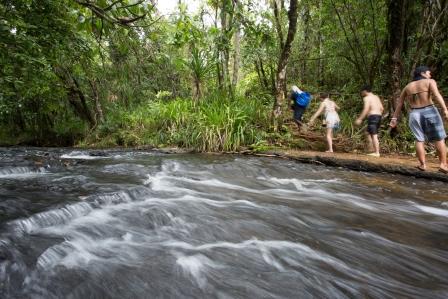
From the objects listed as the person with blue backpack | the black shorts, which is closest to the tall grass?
the person with blue backpack

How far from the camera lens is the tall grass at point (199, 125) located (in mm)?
9656

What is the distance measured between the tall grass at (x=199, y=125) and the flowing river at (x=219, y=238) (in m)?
3.69

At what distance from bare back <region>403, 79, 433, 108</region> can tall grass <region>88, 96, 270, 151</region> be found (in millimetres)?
4397

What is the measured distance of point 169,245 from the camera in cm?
323

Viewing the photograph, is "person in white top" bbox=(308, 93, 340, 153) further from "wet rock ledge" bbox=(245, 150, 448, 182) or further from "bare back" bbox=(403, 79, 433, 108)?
"bare back" bbox=(403, 79, 433, 108)

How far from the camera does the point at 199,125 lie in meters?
10.1

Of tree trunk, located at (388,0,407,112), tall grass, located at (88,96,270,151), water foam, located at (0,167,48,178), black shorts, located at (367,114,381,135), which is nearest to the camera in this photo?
water foam, located at (0,167,48,178)

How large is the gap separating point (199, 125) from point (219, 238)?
22.3 feet

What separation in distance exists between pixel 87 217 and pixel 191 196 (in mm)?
1602

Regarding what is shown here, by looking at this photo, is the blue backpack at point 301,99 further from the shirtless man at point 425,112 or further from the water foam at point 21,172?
the water foam at point 21,172

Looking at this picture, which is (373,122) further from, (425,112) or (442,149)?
(442,149)

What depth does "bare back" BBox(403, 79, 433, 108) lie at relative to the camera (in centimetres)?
582

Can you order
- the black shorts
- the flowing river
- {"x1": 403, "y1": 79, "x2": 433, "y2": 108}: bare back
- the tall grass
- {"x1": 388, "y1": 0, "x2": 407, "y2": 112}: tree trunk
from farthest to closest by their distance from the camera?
1. the tall grass
2. {"x1": 388, "y1": 0, "x2": 407, "y2": 112}: tree trunk
3. the black shorts
4. {"x1": 403, "y1": 79, "x2": 433, "y2": 108}: bare back
5. the flowing river

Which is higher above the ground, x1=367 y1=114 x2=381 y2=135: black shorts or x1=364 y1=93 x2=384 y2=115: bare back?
x1=364 y1=93 x2=384 y2=115: bare back
